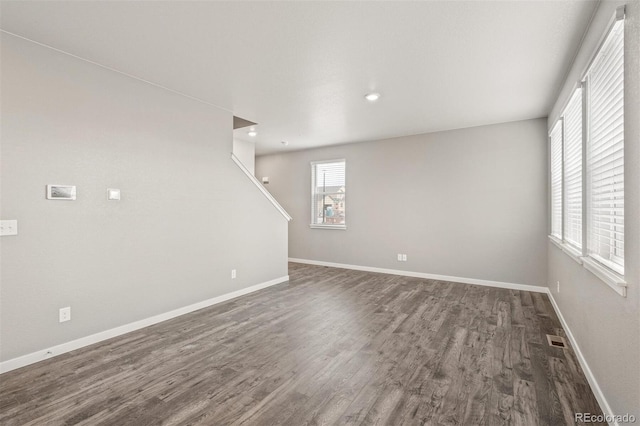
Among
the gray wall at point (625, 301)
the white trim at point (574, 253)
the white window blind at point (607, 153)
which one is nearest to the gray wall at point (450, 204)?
the white trim at point (574, 253)

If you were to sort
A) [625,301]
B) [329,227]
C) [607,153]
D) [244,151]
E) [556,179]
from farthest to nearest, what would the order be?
1. [329,227]
2. [244,151]
3. [556,179]
4. [607,153]
5. [625,301]

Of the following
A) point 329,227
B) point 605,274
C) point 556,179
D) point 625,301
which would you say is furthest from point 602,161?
point 329,227

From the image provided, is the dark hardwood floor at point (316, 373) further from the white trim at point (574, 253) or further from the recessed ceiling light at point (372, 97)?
the recessed ceiling light at point (372, 97)

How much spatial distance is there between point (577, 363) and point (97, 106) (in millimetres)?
4720

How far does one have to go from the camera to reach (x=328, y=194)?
6.70 m

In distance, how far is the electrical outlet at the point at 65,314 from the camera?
261 cm

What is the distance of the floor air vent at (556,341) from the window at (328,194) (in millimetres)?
3961

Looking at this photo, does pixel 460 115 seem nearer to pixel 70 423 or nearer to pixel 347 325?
pixel 347 325

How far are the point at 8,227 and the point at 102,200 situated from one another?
687 mm

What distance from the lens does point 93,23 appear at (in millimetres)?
2264

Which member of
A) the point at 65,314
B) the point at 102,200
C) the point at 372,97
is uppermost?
the point at 372,97

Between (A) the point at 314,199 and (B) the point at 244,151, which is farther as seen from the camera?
(A) the point at 314,199

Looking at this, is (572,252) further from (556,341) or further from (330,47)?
(330,47)

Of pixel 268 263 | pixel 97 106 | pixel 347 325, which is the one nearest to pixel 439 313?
pixel 347 325
